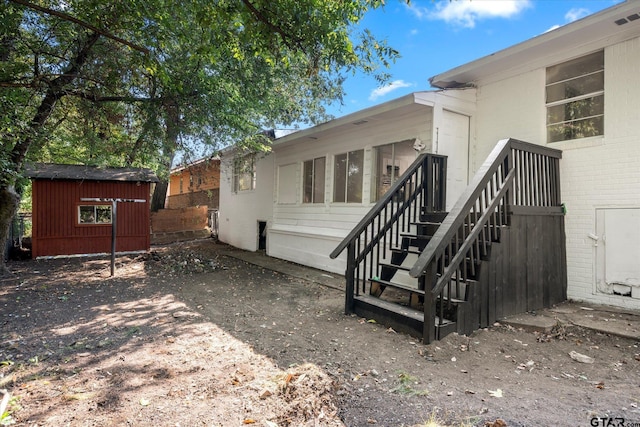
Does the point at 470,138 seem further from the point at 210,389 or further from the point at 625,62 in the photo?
the point at 210,389

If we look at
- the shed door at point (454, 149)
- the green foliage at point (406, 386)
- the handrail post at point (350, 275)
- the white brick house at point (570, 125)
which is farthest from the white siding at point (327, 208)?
the green foliage at point (406, 386)

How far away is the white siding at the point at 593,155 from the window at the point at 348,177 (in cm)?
303

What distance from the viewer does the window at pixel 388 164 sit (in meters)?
7.17

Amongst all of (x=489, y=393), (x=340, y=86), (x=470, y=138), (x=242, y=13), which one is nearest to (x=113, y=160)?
(x=340, y=86)

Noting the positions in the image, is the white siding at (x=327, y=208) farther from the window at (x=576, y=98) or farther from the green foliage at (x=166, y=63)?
the window at (x=576, y=98)

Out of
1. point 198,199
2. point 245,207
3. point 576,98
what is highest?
point 576,98

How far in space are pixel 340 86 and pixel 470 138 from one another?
666cm

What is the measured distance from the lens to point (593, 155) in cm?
523

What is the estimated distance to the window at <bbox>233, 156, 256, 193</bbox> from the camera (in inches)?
448

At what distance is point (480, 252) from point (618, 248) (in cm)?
222

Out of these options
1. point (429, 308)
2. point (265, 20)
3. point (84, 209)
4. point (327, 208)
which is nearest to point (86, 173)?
point (84, 209)

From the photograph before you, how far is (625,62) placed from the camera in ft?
16.1

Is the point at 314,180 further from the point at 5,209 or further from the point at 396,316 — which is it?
the point at 5,209

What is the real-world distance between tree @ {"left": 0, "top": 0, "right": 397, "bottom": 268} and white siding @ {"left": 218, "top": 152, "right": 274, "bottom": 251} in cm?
194
